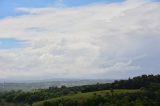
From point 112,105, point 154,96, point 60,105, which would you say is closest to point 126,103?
point 112,105

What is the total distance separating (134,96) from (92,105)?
74.0 ft

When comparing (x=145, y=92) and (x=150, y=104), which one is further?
(x=145, y=92)

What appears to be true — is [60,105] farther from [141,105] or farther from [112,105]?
[141,105]

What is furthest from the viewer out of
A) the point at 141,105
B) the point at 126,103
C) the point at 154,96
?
the point at 154,96

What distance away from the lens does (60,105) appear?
197m

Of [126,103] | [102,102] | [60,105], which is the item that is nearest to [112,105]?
[126,103]

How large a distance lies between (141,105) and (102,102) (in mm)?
32530

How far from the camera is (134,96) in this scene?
634 feet

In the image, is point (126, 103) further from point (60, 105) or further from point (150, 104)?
point (60, 105)

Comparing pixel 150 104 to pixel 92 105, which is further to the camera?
pixel 92 105

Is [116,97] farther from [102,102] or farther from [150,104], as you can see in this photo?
[150,104]

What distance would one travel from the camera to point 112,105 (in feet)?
569

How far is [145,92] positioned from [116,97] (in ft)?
50.5

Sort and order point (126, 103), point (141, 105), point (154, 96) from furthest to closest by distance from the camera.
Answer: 1. point (154, 96)
2. point (126, 103)
3. point (141, 105)
